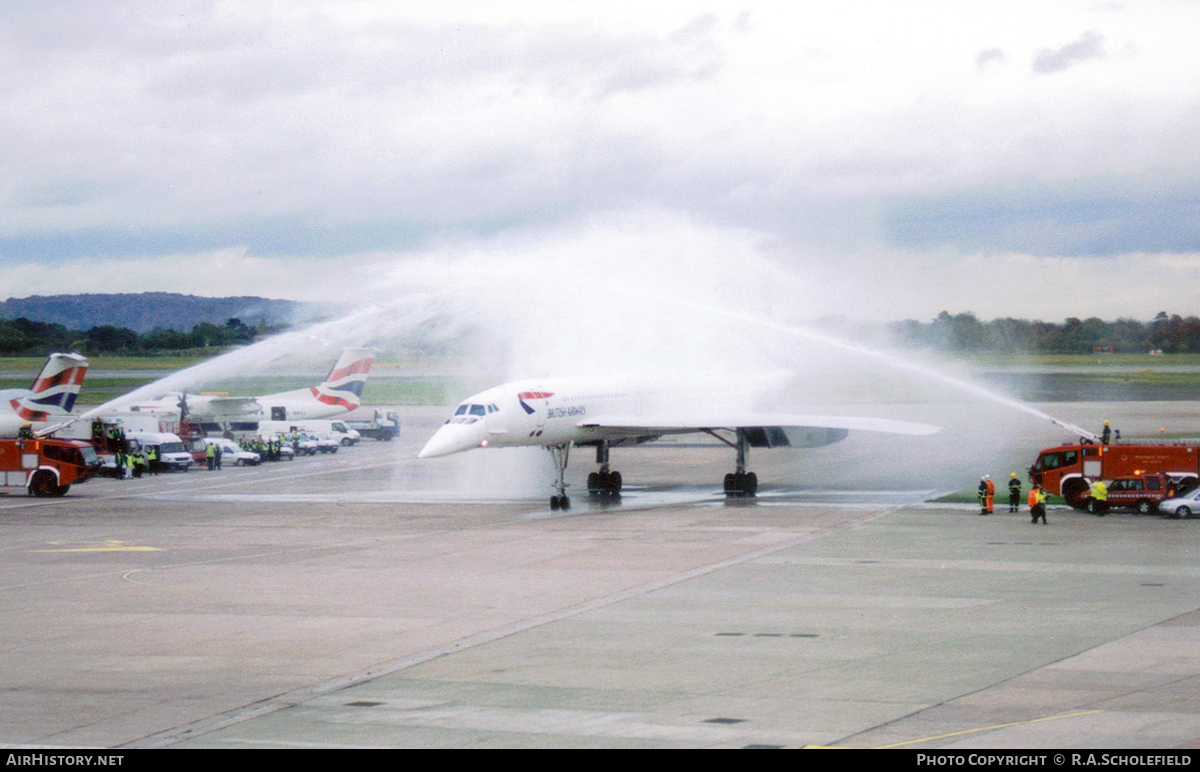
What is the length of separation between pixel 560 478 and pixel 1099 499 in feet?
64.2

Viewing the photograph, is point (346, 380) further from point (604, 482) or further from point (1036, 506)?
point (1036, 506)

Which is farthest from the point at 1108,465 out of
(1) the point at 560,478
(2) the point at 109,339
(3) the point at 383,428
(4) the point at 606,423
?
(2) the point at 109,339

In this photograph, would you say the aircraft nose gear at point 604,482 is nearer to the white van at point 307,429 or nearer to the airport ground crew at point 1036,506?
the airport ground crew at point 1036,506

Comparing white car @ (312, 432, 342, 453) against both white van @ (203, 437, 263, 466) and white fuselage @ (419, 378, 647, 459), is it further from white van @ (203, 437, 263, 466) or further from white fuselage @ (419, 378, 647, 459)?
white fuselage @ (419, 378, 647, 459)

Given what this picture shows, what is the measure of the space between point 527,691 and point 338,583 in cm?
1272

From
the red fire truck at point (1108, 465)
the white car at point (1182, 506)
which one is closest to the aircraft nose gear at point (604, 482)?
the red fire truck at point (1108, 465)

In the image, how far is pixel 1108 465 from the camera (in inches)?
1864

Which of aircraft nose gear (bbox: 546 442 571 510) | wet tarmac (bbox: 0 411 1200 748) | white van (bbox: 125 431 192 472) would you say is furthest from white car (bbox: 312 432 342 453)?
wet tarmac (bbox: 0 411 1200 748)

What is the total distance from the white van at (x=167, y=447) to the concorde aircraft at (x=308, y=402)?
2032 cm

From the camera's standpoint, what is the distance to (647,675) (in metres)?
19.4

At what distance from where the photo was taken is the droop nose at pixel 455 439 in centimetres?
4644

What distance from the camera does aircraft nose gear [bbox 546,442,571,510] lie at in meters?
48.4
